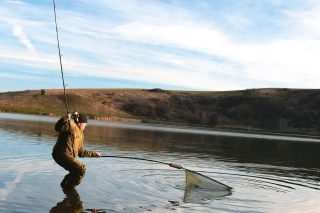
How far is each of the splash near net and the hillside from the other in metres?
106

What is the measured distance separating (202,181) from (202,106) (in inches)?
5265

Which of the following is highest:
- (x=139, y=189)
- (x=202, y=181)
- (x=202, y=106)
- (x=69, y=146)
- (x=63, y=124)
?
(x=202, y=106)

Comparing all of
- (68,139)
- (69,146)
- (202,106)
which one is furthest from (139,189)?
(202,106)

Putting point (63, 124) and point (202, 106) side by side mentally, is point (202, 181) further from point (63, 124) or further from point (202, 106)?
point (202, 106)

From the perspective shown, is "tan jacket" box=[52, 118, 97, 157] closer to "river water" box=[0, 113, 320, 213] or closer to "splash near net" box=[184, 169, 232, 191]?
"river water" box=[0, 113, 320, 213]

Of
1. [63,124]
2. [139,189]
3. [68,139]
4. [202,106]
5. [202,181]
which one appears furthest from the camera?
[202,106]

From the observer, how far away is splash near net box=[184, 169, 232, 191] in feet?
55.4

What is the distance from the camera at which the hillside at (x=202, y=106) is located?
128 meters

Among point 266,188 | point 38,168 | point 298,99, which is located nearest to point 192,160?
point 266,188

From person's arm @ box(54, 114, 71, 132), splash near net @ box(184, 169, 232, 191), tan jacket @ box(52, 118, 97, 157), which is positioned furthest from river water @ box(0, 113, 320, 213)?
person's arm @ box(54, 114, 71, 132)

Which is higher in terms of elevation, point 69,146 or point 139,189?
point 69,146

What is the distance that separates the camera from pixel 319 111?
445 ft

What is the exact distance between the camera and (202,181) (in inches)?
667

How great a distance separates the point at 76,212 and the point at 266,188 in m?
9.77
